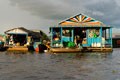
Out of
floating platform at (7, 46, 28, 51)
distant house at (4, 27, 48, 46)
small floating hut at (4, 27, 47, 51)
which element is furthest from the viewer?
distant house at (4, 27, 48, 46)

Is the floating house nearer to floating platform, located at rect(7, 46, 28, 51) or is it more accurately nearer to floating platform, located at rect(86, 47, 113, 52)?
floating platform, located at rect(86, 47, 113, 52)

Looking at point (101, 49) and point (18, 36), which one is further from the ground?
point (18, 36)

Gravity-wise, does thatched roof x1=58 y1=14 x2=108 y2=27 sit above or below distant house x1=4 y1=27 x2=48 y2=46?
above

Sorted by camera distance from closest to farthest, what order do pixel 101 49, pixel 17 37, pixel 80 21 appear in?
pixel 101 49
pixel 80 21
pixel 17 37

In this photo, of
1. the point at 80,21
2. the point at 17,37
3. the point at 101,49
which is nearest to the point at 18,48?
the point at 17,37

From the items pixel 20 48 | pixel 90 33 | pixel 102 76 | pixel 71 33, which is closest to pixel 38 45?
pixel 20 48

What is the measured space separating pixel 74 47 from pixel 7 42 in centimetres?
1905

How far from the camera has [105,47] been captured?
41.3m

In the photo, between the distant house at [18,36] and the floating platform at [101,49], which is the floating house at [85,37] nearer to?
the floating platform at [101,49]

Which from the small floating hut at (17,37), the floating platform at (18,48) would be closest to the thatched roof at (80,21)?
the floating platform at (18,48)

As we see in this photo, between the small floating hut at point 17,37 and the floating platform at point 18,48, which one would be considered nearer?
the floating platform at point 18,48

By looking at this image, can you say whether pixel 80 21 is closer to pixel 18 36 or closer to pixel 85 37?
pixel 85 37

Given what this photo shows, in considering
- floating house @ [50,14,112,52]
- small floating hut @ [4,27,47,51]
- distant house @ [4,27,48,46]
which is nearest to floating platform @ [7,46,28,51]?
small floating hut @ [4,27,47,51]

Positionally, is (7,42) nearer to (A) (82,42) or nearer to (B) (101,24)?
(A) (82,42)
